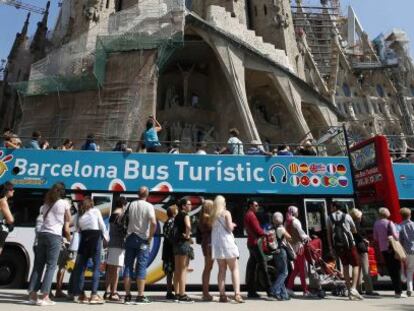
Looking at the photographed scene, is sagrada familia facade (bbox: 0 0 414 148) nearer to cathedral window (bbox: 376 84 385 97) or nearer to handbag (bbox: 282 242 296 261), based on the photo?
handbag (bbox: 282 242 296 261)

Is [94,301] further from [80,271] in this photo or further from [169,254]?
[169,254]

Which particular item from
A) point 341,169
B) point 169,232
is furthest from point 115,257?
point 341,169

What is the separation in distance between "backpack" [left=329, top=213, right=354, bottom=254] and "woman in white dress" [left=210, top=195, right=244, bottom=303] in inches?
87.7

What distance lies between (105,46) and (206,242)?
16268 millimetres

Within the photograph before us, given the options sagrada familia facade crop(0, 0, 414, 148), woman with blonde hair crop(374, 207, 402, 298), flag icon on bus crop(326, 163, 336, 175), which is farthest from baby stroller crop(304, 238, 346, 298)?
sagrada familia facade crop(0, 0, 414, 148)

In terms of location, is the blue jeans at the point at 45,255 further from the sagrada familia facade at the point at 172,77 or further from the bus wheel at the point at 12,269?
the sagrada familia facade at the point at 172,77

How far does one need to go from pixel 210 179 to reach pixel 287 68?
57.2 ft

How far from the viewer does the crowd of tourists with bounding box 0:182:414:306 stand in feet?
16.9

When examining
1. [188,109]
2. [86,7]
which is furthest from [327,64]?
[86,7]

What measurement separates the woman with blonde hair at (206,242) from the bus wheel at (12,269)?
165 inches

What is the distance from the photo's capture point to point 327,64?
46.7 meters

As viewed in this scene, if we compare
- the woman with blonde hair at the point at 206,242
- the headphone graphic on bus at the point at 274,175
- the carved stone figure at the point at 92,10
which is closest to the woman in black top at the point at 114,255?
the woman with blonde hair at the point at 206,242

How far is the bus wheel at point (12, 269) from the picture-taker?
7.73 m

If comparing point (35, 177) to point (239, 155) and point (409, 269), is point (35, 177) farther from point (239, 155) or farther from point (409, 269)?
point (409, 269)
